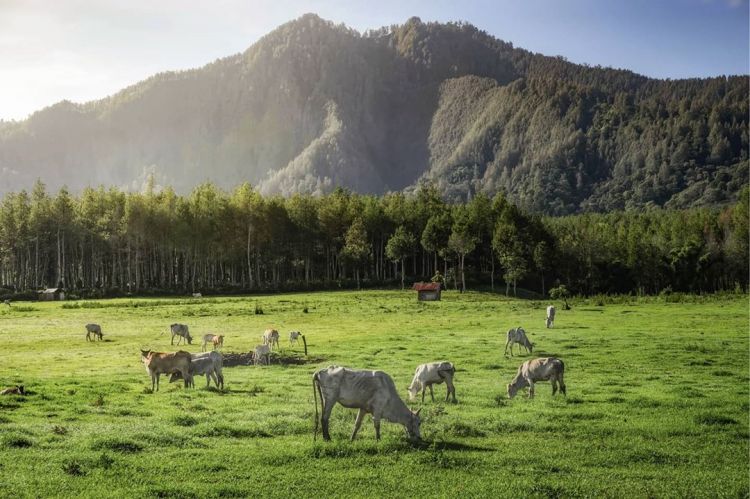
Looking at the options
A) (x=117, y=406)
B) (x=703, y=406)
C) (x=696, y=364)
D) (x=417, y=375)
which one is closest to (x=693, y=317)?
(x=696, y=364)

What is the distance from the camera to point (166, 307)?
74.1m

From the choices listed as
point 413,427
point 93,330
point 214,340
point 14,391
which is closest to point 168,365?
point 14,391

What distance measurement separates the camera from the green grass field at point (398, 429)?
43.0 ft

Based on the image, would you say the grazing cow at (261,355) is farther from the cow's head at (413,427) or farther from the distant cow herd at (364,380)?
the cow's head at (413,427)

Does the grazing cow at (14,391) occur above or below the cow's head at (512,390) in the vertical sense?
above

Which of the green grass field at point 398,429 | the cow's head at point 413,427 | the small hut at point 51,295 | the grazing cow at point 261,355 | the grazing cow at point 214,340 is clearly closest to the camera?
the green grass field at point 398,429

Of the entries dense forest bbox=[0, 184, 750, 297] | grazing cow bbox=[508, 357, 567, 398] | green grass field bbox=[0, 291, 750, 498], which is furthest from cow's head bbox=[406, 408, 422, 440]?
dense forest bbox=[0, 184, 750, 297]

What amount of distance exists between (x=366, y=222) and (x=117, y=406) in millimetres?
102300

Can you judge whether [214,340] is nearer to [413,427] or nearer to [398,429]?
[398,429]

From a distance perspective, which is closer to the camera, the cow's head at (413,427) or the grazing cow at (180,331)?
the cow's head at (413,427)

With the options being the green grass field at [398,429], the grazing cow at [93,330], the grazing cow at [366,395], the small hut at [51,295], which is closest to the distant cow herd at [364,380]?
the grazing cow at [366,395]

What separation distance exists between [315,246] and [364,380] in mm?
111606

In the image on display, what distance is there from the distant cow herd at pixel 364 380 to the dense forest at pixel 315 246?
69.6m

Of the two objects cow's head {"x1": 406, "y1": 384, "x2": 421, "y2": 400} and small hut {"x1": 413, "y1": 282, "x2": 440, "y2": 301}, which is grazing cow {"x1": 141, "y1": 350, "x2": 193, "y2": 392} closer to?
cow's head {"x1": 406, "y1": 384, "x2": 421, "y2": 400}
